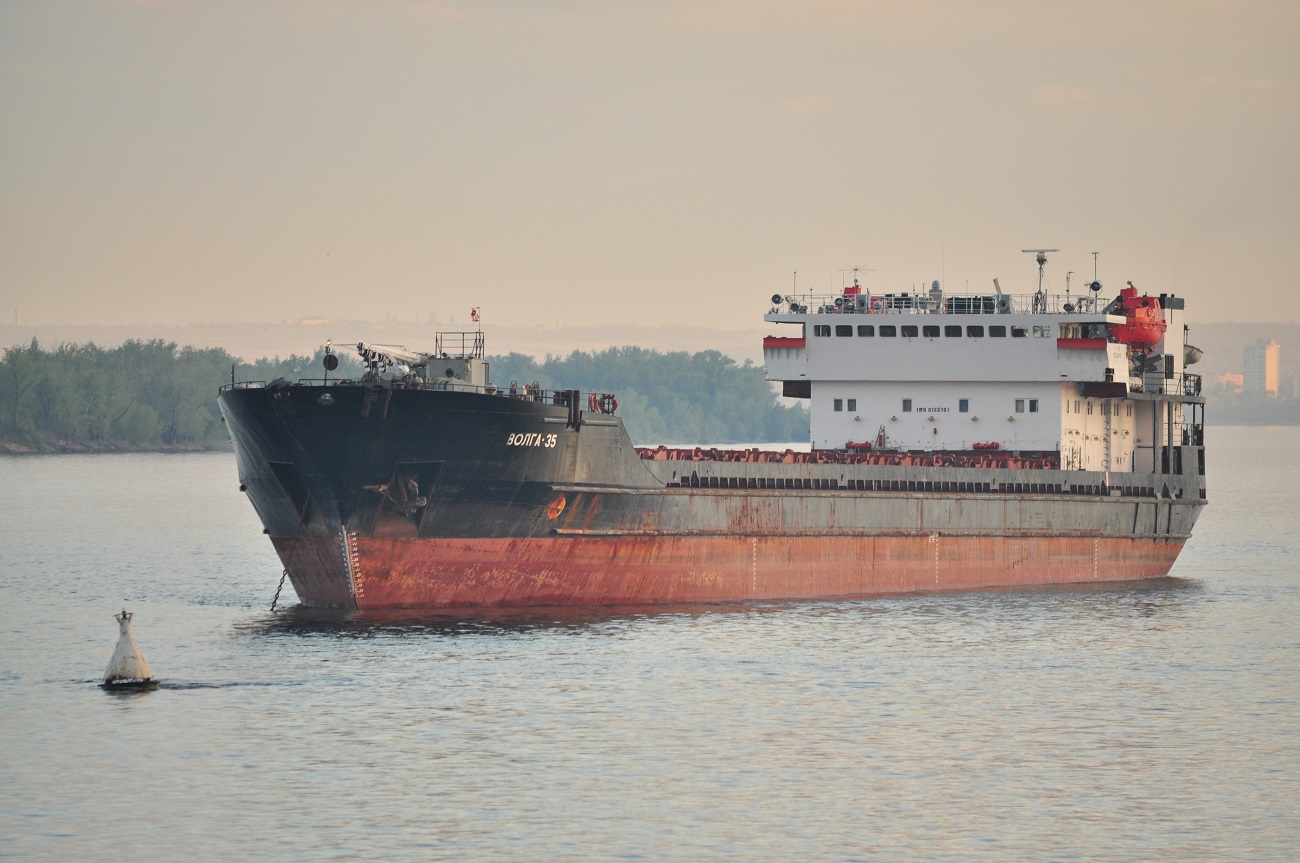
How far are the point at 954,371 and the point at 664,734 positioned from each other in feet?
76.6

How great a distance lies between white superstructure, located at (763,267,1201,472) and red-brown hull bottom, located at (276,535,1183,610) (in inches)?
145

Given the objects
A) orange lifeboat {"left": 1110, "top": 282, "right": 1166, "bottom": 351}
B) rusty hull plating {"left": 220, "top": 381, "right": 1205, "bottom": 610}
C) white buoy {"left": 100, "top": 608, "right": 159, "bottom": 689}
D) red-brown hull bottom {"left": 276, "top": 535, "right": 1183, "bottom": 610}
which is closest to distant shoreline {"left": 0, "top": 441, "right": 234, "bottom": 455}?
orange lifeboat {"left": 1110, "top": 282, "right": 1166, "bottom": 351}

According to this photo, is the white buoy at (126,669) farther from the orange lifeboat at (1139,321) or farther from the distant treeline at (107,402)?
the distant treeline at (107,402)

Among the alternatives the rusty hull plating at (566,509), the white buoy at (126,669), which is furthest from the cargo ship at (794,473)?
the white buoy at (126,669)

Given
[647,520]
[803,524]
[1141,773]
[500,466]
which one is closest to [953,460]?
[803,524]

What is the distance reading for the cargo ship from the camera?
35.3m

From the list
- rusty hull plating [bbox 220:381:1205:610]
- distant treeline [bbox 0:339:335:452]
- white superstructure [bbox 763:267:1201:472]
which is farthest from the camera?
distant treeline [bbox 0:339:335:452]

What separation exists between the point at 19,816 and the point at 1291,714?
19.7 metres

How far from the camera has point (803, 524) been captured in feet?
136

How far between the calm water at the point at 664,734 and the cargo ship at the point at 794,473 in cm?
143

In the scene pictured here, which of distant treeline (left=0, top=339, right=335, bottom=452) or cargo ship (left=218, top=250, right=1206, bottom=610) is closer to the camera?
cargo ship (left=218, top=250, right=1206, bottom=610)

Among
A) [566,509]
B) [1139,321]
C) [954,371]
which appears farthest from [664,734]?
[1139,321]

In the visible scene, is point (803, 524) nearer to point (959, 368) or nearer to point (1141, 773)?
point (959, 368)

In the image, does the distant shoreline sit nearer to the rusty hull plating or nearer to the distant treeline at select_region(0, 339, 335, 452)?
the distant treeline at select_region(0, 339, 335, 452)
